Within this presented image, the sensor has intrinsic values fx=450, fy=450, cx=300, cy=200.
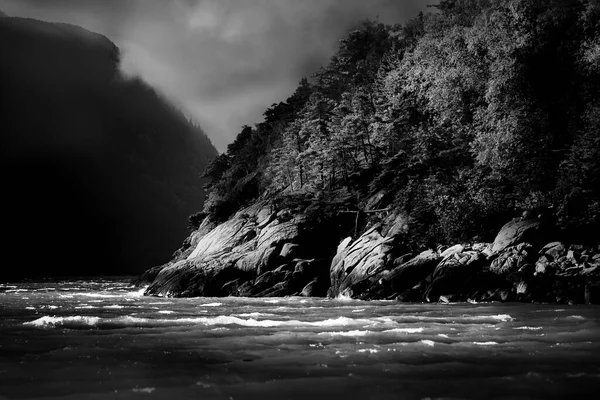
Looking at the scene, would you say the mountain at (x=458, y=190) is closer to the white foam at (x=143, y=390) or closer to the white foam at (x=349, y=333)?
the white foam at (x=349, y=333)

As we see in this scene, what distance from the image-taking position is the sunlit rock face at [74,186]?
144m

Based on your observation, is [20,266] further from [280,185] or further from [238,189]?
[280,185]

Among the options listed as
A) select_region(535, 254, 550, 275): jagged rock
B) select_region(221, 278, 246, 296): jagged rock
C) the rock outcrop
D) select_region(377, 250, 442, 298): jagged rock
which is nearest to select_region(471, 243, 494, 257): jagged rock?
select_region(377, 250, 442, 298): jagged rock

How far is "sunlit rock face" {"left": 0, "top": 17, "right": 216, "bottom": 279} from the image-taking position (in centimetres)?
14450

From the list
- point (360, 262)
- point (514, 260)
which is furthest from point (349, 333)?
point (360, 262)

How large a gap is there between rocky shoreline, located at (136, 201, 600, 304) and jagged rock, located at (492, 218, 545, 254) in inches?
2.0

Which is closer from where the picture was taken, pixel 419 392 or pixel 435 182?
pixel 419 392

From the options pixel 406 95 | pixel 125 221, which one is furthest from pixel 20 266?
pixel 406 95

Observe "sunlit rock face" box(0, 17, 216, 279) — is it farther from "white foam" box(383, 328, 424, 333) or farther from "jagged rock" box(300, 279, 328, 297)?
"white foam" box(383, 328, 424, 333)

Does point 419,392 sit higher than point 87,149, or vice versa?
point 87,149

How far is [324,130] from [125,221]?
440 ft

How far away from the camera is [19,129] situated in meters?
174

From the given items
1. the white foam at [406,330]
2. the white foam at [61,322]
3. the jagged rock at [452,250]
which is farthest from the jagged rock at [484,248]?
the white foam at [61,322]

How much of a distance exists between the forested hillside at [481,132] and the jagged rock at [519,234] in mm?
985
